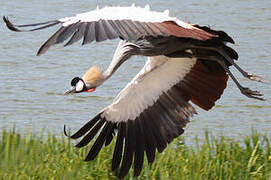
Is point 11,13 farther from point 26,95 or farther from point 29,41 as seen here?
point 26,95

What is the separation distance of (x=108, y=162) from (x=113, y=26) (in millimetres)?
1607

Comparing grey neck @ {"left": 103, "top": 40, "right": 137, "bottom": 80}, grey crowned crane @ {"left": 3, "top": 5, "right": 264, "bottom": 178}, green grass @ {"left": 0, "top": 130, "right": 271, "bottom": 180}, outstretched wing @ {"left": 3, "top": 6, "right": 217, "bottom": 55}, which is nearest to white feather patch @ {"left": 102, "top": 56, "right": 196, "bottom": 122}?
grey crowned crane @ {"left": 3, "top": 5, "right": 264, "bottom": 178}

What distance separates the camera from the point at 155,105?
298 inches

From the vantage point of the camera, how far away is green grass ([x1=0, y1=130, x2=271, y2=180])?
672cm

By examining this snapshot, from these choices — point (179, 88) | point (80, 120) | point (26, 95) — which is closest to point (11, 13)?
point (26, 95)

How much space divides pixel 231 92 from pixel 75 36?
479 centimetres

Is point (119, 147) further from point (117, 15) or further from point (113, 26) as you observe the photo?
point (113, 26)

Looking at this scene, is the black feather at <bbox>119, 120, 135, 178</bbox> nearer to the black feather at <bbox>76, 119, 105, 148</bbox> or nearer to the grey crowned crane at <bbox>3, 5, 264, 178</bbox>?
the grey crowned crane at <bbox>3, 5, 264, 178</bbox>

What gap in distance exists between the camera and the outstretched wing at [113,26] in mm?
5648

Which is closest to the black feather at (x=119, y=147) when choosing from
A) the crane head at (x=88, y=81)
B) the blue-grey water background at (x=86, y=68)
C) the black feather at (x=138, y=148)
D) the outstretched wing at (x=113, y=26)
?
the black feather at (x=138, y=148)

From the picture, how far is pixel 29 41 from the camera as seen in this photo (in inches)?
460

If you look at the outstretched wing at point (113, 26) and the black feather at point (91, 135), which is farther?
the black feather at point (91, 135)

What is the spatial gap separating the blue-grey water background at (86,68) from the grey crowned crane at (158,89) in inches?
44.0

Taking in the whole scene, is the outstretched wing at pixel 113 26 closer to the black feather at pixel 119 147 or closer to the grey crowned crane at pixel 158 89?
the grey crowned crane at pixel 158 89
